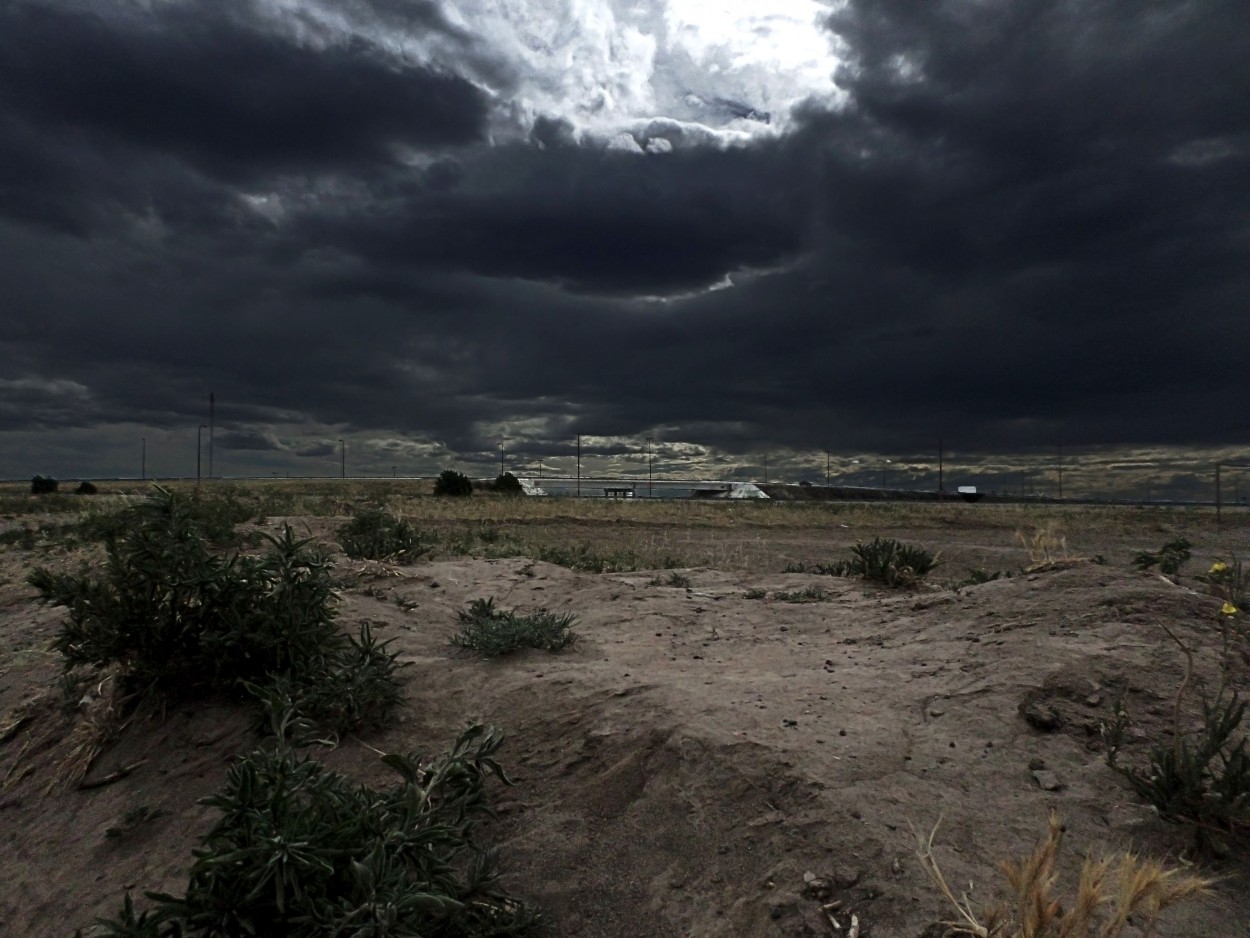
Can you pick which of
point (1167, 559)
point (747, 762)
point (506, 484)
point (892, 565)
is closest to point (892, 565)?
point (892, 565)

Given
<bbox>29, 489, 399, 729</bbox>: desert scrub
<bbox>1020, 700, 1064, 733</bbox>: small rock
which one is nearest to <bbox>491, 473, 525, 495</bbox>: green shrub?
<bbox>29, 489, 399, 729</bbox>: desert scrub

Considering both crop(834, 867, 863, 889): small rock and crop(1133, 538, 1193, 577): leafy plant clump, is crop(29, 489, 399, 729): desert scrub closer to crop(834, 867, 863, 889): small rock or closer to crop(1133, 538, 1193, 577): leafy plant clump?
crop(834, 867, 863, 889): small rock

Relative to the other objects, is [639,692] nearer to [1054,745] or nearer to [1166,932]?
[1054,745]

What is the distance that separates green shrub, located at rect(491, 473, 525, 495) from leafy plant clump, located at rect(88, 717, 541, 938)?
50252 millimetres

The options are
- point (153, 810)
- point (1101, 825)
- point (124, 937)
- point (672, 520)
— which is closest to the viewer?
point (124, 937)

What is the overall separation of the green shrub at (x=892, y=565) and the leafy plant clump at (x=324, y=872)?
645 centimetres

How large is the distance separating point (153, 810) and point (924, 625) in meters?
5.06

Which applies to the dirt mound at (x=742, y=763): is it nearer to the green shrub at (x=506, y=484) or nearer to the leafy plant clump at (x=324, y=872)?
the leafy plant clump at (x=324, y=872)

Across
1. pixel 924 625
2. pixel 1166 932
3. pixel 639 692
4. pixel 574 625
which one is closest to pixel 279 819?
pixel 639 692

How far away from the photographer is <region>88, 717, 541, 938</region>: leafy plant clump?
2537 millimetres

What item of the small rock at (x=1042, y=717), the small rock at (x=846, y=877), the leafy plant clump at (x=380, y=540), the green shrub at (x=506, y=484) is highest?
the green shrub at (x=506, y=484)

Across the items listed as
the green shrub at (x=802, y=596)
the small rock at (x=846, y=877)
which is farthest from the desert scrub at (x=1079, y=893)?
the green shrub at (x=802, y=596)

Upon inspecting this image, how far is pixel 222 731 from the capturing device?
4453mm

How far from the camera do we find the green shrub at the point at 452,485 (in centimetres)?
4422
